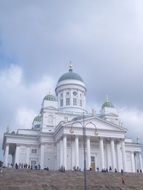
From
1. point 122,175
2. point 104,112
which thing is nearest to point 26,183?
point 122,175

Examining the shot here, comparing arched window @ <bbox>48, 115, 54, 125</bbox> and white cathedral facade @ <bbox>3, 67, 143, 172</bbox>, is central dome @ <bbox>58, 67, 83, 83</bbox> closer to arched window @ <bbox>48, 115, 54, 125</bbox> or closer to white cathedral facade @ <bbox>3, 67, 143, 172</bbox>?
white cathedral facade @ <bbox>3, 67, 143, 172</bbox>

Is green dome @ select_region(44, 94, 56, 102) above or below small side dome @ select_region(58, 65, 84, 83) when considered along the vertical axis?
below

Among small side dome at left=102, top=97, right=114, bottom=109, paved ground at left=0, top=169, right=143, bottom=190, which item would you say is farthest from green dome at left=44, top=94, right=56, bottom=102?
paved ground at left=0, top=169, right=143, bottom=190

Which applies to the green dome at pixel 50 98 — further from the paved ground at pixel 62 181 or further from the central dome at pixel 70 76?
the paved ground at pixel 62 181

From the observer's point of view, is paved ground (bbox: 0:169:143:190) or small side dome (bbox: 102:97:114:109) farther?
small side dome (bbox: 102:97:114:109)

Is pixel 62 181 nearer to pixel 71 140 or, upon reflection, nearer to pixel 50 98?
pixel 71 140

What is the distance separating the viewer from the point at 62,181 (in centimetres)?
3272

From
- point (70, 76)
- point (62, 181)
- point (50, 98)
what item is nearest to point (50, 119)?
point (50, 98)

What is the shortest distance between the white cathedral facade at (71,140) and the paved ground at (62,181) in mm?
10678

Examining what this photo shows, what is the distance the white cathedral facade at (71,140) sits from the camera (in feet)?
162

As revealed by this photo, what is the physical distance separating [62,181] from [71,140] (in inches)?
729

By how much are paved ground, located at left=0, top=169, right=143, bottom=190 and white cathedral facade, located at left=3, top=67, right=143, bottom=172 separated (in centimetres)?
1068

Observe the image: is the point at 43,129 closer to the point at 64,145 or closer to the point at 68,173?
the point at 64,145

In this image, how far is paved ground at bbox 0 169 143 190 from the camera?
30.2m
